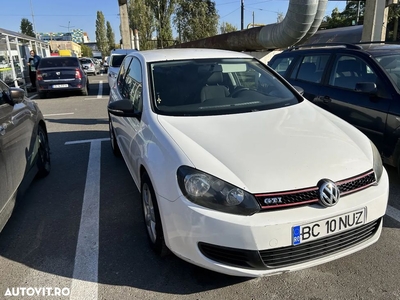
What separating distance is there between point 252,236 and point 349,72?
353 centimetres

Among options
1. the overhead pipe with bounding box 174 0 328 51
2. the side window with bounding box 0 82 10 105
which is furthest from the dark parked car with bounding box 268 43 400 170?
the overhead pipe with bounding box 174 0 328 51

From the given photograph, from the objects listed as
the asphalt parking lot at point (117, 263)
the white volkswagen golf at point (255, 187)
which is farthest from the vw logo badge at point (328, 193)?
the asphalt parking lot at point (117, 263)

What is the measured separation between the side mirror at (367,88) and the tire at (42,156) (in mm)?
4062

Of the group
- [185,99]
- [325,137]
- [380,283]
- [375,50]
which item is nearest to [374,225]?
[380,283]

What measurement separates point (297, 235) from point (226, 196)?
19.1 inches

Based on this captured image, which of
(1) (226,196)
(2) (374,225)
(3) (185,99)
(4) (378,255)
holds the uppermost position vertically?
(3) (185,99)

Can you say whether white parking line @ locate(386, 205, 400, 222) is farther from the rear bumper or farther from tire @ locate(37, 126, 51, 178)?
the rear bumper

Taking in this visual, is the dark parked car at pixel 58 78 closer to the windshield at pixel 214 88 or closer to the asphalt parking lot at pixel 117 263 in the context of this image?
the asphalt parking lot at pixel 117 263

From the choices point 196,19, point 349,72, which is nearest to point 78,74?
point 349,72

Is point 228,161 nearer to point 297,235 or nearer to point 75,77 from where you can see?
point 297,235

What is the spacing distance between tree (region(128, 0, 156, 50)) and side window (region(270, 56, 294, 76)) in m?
28.4

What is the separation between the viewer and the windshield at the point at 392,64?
13.7 ft

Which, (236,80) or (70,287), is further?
(236,80)

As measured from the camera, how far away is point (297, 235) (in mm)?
2082
